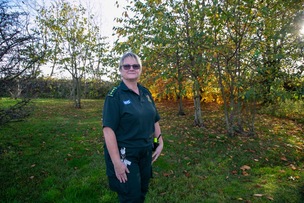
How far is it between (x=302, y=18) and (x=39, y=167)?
8.63m

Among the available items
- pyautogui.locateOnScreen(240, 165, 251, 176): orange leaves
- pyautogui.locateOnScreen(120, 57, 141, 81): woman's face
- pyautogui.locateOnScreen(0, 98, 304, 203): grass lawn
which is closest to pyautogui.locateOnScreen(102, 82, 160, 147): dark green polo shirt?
pyautogui.locateOnScreen(120, 57, 141, 81): woman's face

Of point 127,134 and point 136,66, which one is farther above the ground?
point 136,66

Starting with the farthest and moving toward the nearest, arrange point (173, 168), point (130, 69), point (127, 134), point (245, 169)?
point (245, 169) → point (173, 168) → point (130, 69) → point (127, 134)

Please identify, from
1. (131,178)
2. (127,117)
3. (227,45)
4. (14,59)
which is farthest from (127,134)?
(227,45)

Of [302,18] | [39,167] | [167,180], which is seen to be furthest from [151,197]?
[302,18]

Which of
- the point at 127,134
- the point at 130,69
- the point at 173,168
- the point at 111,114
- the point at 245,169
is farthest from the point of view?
the point at 245,169

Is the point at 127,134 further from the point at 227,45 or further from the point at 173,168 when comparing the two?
the point at 227,45

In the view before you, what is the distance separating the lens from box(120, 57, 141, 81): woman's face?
2529 millimetres

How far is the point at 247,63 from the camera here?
7113 millimetres

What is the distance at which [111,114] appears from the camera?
2.24m

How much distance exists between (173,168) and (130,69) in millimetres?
3475

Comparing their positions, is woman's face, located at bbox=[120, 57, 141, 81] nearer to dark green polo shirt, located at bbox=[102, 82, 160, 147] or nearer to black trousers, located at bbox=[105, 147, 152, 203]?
dark green polo shirt, located at bbox=[102, 82, 160, 147]

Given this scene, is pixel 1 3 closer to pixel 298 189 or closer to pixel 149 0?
pixel 149 0

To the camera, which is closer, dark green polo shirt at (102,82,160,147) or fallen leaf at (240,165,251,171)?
dark green polo shirt at (102,82,160,147)
